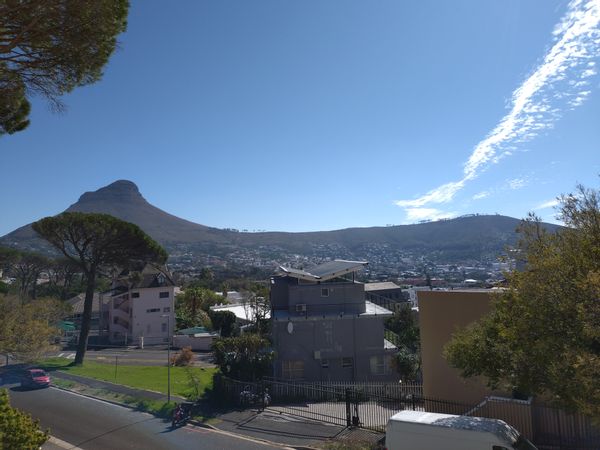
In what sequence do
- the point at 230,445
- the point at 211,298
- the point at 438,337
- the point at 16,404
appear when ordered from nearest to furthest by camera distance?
the point at 230,445, the point at 438,337, the point at 16,404, the point at 211,298

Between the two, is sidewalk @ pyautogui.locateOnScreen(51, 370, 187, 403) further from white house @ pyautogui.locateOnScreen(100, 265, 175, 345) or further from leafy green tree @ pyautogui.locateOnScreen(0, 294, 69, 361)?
white house @ pyautogui.locateOnScreen(100, 265, 175, 345)

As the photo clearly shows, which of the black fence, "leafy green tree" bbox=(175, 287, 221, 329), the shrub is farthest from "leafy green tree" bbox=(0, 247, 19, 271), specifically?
the black fence

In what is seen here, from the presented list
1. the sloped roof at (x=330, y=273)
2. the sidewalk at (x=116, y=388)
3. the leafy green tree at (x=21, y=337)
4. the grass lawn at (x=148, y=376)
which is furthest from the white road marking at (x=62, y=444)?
the sloped roof at (x=330, y=273)

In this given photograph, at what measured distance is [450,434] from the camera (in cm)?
1099

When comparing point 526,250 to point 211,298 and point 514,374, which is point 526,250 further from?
point 211,298

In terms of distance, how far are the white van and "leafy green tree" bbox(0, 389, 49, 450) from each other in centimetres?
851

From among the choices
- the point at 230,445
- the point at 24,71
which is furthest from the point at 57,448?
the point at 24,71

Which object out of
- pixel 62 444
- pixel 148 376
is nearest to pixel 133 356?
pixel 148 376

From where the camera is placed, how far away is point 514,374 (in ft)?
34.8

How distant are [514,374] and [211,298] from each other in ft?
194

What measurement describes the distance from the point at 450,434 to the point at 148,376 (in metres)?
21.7

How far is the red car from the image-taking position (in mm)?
24641

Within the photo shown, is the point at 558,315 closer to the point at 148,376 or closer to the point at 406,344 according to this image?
the point at 148,376

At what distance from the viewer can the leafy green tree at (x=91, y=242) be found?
34.7m
